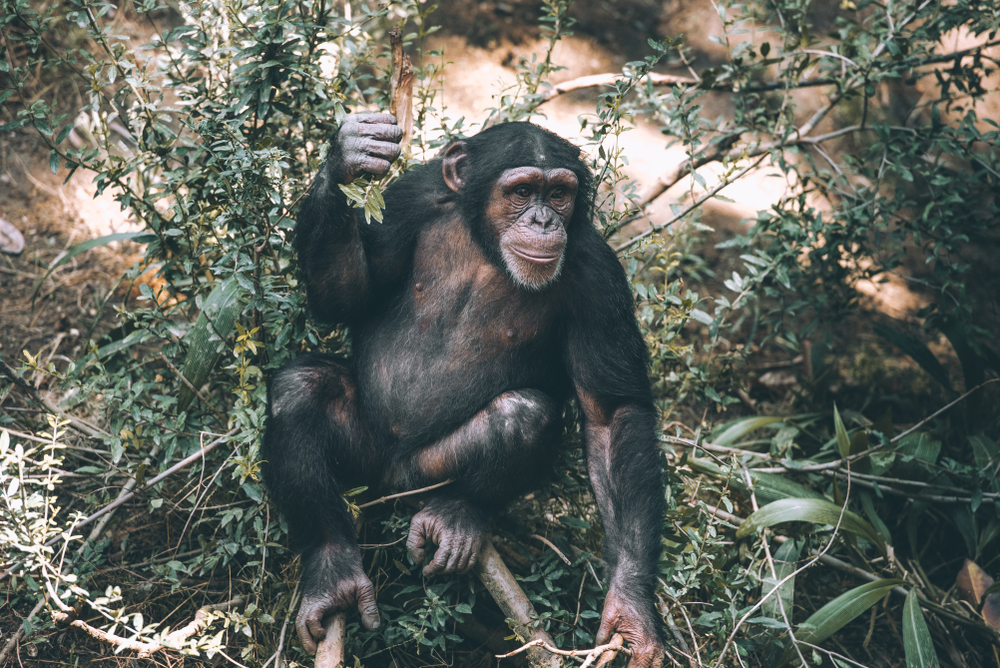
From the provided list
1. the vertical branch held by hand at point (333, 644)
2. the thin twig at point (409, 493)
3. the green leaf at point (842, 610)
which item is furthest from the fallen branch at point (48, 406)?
the green leaf at point (842, 610)

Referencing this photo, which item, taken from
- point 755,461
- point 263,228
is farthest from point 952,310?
point 263,228

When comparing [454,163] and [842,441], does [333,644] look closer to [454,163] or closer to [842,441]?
[454,163]

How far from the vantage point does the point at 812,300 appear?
18.9 feet

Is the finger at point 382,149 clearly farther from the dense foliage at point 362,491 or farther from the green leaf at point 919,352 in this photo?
the green leaf at point 919,352

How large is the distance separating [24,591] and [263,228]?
7.22ft

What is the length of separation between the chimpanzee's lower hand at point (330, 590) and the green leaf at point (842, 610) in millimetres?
2259

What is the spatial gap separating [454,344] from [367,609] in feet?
4.47

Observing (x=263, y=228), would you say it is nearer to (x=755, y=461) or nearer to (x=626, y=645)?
(x=626, y=645)

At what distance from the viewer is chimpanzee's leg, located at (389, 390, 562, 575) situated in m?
3.70

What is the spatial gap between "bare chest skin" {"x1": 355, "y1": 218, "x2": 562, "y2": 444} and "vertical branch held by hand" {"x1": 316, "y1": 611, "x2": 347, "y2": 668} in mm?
934

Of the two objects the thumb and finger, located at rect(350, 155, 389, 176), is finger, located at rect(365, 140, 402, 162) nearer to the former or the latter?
finger, located at rect(350, 155, 389, 176)

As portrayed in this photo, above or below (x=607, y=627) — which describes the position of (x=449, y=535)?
above

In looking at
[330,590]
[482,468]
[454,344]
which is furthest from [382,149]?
[330,590]

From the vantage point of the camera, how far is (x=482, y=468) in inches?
149
